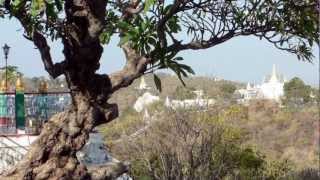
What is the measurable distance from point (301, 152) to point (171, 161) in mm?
13525

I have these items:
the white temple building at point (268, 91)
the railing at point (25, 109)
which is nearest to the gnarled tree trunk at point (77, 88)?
the railing at point (25, 109)

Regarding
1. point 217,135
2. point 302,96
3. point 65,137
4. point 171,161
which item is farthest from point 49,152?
point 302,96

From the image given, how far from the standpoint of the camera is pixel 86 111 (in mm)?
3943

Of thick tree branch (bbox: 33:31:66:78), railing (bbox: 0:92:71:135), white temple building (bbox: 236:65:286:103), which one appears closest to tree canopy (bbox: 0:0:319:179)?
thick tree branch (bbox: 33:31:66:78)

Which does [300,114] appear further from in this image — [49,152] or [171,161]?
[49,152]

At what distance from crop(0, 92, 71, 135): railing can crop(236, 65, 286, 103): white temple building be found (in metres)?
22.4

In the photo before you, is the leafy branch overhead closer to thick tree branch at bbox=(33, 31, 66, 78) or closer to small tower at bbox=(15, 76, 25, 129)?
thick tree branch at bbox=(33, 31, 66, 78)

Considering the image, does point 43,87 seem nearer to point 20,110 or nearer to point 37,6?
point 20,110

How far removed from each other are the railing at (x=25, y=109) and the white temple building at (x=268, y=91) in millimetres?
22411

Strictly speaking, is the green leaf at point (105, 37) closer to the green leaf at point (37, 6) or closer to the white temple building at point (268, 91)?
the green leaf at point (37, 6)

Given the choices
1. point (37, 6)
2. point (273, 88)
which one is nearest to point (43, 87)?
point (37, 6)

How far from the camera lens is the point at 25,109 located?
1060 cm

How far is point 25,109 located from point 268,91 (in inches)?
1189

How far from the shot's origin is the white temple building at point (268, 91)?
115 ft
